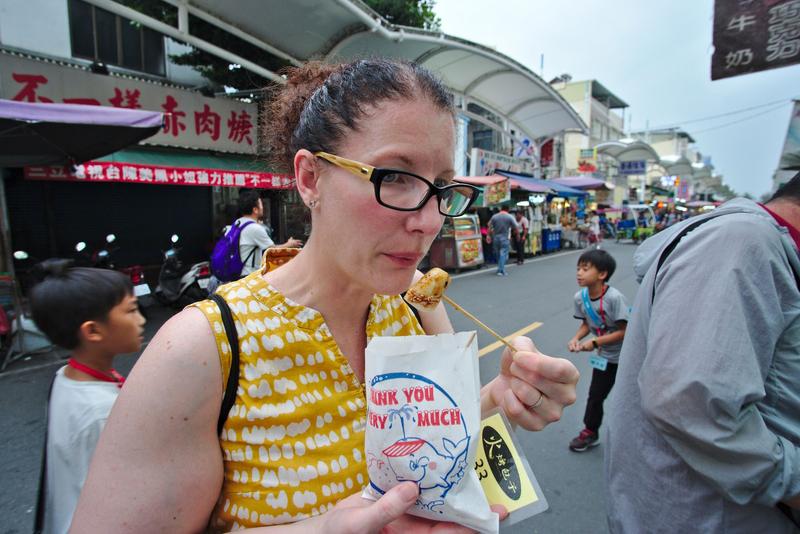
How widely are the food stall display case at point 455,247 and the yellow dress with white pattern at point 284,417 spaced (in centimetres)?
1016

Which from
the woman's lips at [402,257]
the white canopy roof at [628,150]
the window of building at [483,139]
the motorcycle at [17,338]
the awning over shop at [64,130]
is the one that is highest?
the white canopy roof at [628,150]

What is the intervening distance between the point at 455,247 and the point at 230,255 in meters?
7.57

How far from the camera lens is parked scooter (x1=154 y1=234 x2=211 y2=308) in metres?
6.75

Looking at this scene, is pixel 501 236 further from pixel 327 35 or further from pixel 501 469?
pixel 501 469

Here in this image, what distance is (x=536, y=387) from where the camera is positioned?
3.29ft

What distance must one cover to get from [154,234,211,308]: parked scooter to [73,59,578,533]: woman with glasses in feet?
20.7

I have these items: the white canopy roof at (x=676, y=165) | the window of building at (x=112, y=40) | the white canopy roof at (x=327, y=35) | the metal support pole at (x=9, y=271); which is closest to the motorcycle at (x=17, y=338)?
the metal support pole at (x=9, y=271)

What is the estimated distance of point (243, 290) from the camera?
1.06m

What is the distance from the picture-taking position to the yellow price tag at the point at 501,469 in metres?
0.97

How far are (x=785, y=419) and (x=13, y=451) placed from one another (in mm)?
4498

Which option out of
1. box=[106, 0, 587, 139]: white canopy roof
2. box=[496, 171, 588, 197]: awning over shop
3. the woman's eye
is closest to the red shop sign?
box=[106, 0, 587, 139]: white canopy roof

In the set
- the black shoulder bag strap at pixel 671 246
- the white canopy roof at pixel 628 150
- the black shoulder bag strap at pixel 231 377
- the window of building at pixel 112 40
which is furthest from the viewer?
the white canopy roof at pixel 628 150

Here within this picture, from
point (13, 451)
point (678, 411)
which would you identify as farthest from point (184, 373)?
point (13, 451)

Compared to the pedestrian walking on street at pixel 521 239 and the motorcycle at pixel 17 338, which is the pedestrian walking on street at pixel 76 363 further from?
the pedestrian walking on street at pixel 521 239
